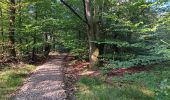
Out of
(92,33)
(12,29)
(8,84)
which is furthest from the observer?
(12,29)

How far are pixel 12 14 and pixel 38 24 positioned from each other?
2008mm

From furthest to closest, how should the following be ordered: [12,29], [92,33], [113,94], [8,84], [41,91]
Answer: [12,29], [92,33], [8,84], [41,91], [113,94]

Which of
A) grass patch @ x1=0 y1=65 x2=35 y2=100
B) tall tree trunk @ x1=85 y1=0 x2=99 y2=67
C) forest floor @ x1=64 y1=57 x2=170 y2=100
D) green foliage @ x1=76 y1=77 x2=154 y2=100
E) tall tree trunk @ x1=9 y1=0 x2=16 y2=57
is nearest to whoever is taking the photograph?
forest floor @ x1=64 y1=57 x2=170 y2=100

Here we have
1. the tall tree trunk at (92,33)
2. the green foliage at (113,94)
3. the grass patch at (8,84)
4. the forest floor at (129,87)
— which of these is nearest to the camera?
the forest floor at (129,87)

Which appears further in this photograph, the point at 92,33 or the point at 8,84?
the point at 92,33

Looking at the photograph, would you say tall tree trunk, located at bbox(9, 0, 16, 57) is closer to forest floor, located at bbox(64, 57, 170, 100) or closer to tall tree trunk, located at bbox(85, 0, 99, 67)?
tall tree trunk, located at bbox(85, 0, 99, 67)

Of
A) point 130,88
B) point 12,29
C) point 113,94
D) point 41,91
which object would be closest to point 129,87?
point 130,88

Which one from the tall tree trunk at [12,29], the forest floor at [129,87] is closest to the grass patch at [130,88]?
the forest floor at [129,87]

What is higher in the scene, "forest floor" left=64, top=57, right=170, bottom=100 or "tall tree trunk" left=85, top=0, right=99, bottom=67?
"tall tree trunk" left=85, top=0, right=99, bottom=67

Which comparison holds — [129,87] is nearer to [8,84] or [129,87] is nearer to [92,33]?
[8,84]

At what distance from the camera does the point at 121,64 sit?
5441mm

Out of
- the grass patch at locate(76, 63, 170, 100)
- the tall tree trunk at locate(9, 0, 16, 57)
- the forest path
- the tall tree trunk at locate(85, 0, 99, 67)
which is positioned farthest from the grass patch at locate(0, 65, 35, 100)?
the tall tree trunk at locate(9, 0, 16, 57)

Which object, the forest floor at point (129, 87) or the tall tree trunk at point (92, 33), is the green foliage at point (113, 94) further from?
the tall tree trunk at point (92, 33)

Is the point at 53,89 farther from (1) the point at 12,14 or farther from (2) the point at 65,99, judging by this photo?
(1) the point at 12,14
